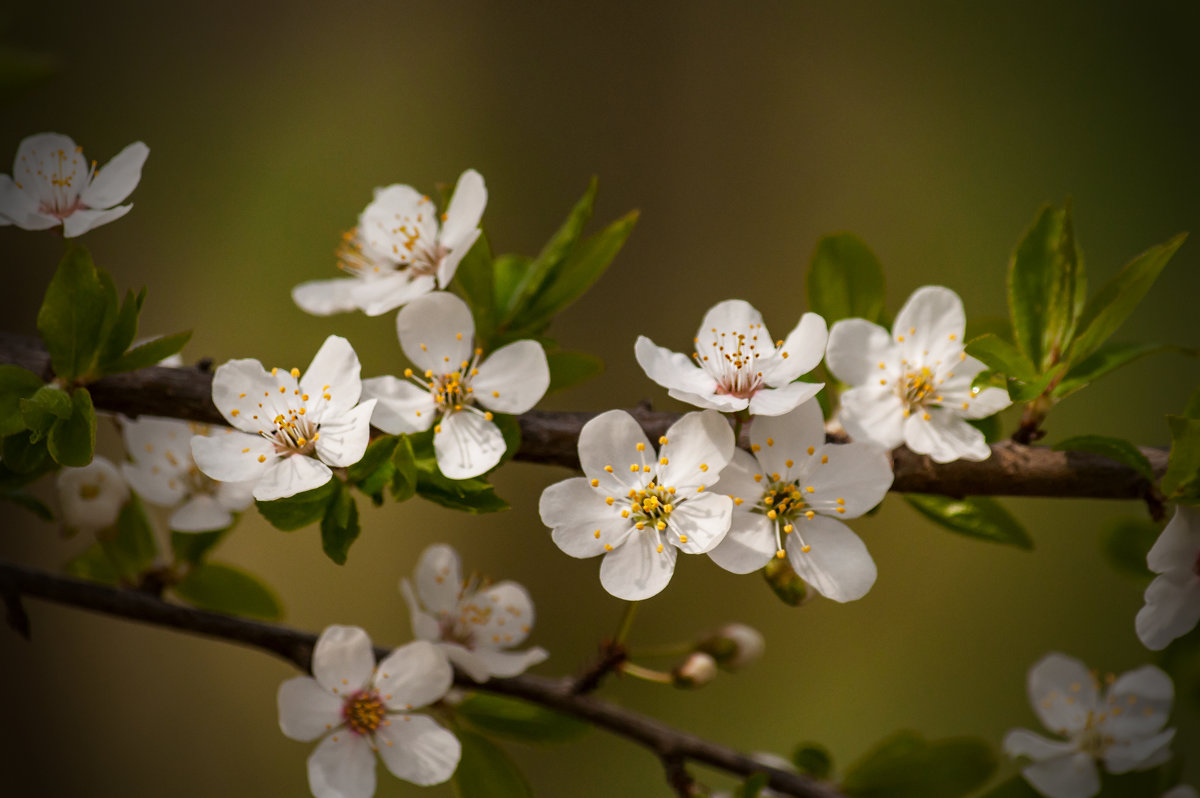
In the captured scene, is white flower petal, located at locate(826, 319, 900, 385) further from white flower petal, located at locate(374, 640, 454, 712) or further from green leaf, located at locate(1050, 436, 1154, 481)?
white flower petal, located at locate(374, 640, 454, 712)

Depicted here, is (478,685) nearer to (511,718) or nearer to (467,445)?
(511,718)

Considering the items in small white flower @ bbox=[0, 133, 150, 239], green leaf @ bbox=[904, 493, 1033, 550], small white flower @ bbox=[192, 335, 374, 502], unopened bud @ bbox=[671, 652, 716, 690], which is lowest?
unopened bud @ bbox=[671, 652, 716, 690]

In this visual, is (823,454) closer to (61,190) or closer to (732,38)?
(61,190)

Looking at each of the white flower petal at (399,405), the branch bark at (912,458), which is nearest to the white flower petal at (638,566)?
the branch bark at (912,458)

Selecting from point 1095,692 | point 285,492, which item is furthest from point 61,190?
point 1095,692

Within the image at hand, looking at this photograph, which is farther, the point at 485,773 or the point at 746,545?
the point at 485,773

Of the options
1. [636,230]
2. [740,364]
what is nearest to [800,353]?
[740,364]

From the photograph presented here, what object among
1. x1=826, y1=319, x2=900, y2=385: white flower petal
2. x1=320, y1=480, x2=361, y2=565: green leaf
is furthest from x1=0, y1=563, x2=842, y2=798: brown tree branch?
x1=826, y1=319, x2=900, y2=385: white flower petal
